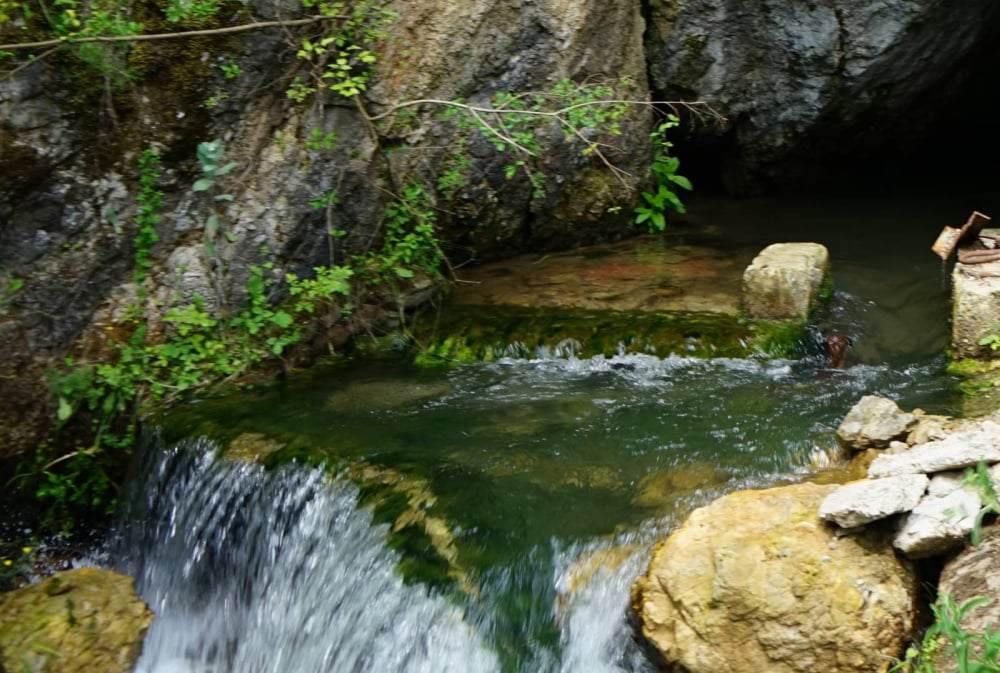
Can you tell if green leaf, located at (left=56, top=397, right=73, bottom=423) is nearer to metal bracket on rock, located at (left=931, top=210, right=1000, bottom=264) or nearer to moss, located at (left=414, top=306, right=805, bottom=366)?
moss, located at (left=414, top=306, right=805, bottom=366)

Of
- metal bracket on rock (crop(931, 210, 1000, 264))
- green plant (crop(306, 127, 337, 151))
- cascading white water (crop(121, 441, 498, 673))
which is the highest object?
green plant (crop(306, 127, 337, 151))

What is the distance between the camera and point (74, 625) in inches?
178

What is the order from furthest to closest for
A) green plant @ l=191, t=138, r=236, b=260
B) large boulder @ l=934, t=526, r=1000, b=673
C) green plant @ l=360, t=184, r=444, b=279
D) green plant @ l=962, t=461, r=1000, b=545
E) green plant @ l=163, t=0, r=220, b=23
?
green plant @ l=360, t=184, r=444, b=279, green plant @ l=191, t=138, r=236, b=260, green plant @ l=163, t=0, r=220, b=23, green plant @ l=962, t=461, r=1000, b=545, large boulder @ l=934, t=526, r=1000, b=673

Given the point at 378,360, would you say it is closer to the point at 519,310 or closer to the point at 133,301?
the point at 519,310

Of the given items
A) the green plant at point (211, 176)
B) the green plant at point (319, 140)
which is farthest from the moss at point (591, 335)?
the green plant at point (211, 176)

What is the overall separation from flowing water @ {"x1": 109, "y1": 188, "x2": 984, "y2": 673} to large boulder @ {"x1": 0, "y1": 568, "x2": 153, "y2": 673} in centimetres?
15

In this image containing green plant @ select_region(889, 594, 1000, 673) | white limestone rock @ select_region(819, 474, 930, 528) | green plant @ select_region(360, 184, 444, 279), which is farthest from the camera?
green plant @ select_region(360, 184, 444, 279)

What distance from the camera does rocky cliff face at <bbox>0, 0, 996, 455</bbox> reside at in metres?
5.14

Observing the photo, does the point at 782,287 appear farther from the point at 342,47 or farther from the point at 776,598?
the point at 342,47

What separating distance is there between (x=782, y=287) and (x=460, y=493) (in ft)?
8.22

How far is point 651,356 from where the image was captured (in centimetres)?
577

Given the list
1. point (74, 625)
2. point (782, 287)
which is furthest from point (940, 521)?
point (74, 625)

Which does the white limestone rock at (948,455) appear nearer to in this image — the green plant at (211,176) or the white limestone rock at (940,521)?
the white limestone rock at (940,521)

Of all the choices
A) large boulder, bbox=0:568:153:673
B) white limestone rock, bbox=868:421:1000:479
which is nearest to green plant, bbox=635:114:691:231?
white limestone rock, bbox=868:421:1000:479
